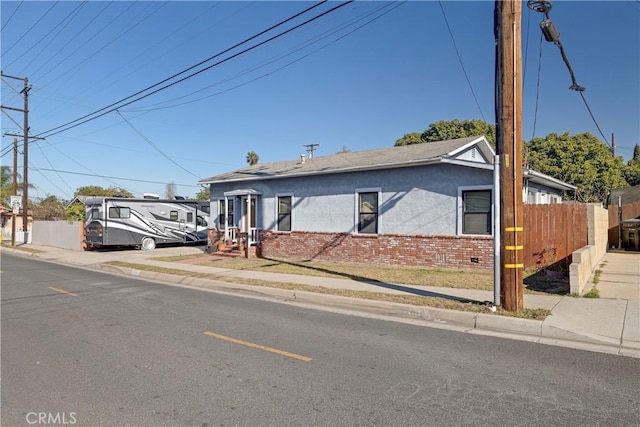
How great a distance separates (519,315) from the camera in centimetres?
771

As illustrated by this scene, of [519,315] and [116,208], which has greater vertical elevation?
[116,208]

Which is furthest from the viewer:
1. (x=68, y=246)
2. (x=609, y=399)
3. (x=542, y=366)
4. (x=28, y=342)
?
(x=68, y=246)

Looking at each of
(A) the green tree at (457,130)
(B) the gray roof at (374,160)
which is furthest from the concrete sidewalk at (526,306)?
(A) the green tree at (457,130)

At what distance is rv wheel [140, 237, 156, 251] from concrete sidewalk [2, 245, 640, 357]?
1357 cm

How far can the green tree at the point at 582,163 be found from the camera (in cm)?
4041

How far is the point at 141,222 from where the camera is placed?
26.0 meters

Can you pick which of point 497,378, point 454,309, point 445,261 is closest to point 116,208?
point 445,261

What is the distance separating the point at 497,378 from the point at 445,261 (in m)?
9.82

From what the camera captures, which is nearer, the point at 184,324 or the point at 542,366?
the point at 542,366

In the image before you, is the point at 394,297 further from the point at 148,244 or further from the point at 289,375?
the point at 148,244

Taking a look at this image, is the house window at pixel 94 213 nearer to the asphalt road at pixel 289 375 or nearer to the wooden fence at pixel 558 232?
the asphalt road at pixel 289 375

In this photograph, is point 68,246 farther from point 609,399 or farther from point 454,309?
point 609,399

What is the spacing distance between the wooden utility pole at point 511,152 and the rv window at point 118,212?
22302 millimetres

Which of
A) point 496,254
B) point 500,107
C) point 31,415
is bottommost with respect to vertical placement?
point 31,415
